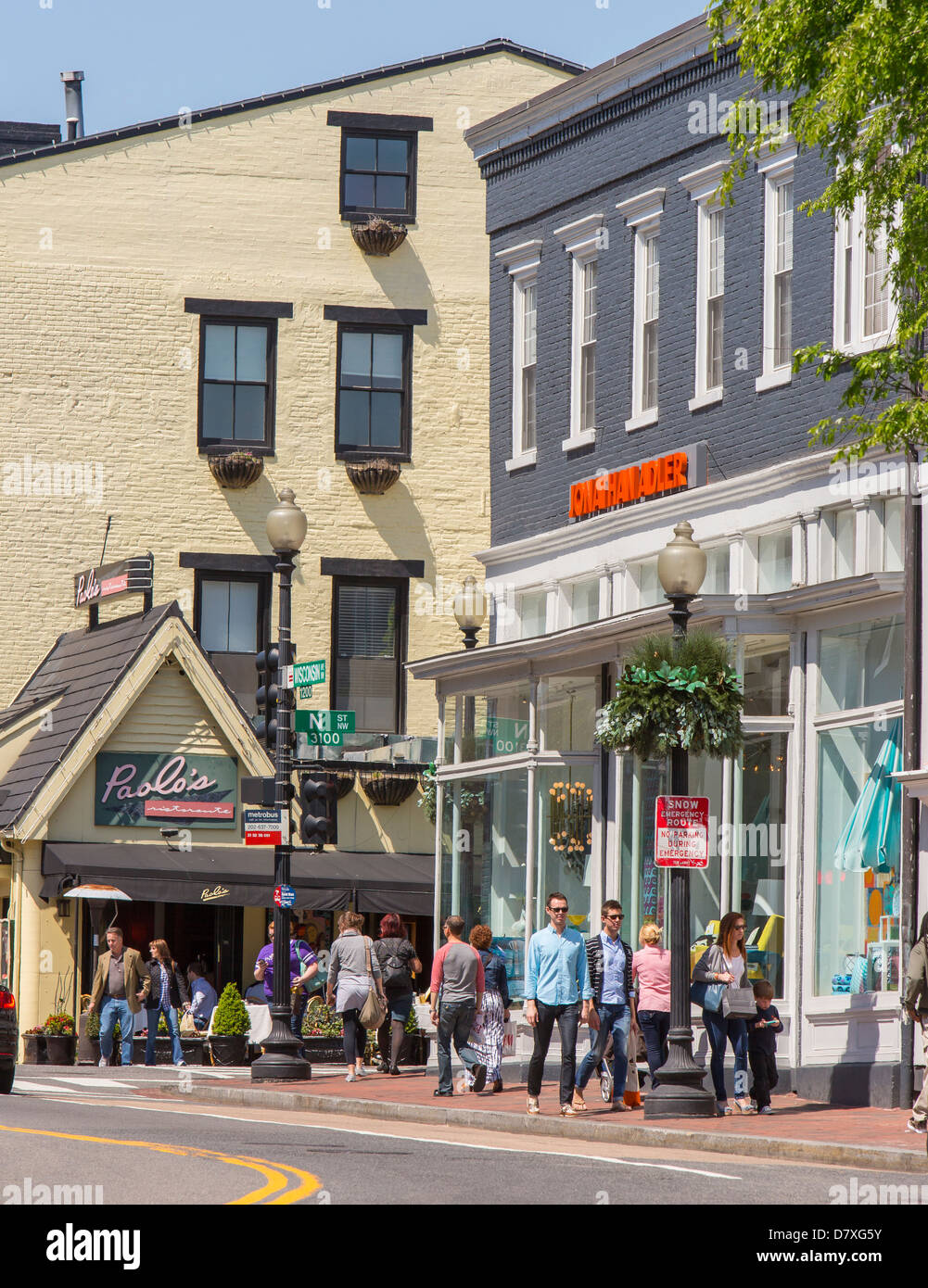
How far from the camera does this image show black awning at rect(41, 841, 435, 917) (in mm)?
31438

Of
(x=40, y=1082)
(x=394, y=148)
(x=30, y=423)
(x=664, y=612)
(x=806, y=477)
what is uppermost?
(x=394, y=148)

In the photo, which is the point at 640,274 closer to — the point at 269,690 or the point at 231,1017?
the point at 269,690

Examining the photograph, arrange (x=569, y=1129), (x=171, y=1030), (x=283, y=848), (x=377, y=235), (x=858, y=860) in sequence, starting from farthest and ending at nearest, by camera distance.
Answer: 1. (x=377, y=235)
2. (x=171, y=1030)
3. (x=283, y=848)
4. (x=858, y=860)
5. (x=569, y=1129)

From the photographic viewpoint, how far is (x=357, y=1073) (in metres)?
23.5

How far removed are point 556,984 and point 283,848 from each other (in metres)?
5.59

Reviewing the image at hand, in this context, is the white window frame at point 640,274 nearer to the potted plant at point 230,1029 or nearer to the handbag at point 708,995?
the handbag at point 708,995

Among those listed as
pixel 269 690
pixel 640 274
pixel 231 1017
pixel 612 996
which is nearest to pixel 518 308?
pixel 640 274

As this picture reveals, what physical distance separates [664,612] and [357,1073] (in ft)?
20.1

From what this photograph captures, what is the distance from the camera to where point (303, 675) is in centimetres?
2322

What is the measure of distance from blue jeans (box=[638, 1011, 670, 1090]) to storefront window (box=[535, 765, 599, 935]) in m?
3.96

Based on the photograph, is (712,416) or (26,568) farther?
(26,568)

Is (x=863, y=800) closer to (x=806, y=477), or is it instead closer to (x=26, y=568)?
(x=806, y=477)

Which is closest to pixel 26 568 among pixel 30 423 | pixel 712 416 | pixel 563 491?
pixel 30 423

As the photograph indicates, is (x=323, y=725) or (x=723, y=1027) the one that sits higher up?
(x=323, y=725)
